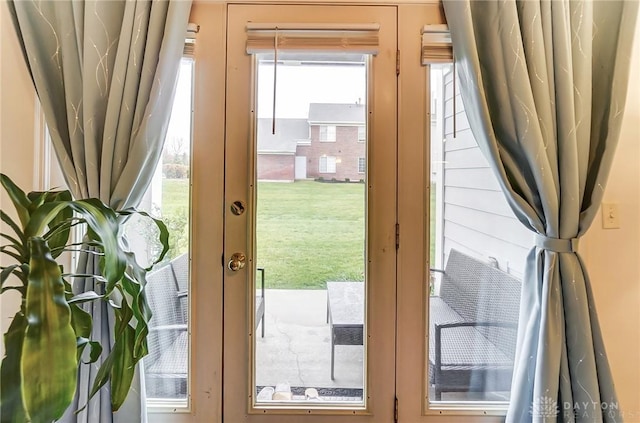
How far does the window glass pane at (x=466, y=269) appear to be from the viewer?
4.43 feet

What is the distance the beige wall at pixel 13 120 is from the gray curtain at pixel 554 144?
1619mm

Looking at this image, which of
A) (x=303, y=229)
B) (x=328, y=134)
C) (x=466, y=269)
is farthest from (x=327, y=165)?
(x=466, y=269)

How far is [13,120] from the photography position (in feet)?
4.01

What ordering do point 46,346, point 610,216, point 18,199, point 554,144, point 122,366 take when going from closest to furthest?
point 46,346 → point 18,199 → point 122,366 → point 554,144 → point 610,216

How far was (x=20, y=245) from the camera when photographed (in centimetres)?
86

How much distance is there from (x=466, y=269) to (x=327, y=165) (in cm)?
71

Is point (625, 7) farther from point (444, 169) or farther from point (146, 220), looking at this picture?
point (146, 220)

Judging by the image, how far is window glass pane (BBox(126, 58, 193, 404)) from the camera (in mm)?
1341

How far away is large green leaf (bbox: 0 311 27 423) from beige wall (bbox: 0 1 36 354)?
0.60 m

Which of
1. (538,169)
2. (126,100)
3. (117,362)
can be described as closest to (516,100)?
(538,169)

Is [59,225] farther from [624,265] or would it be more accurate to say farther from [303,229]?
[624,265]

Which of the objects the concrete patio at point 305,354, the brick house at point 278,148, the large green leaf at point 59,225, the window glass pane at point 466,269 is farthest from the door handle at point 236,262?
the window glass pane at point 466,269

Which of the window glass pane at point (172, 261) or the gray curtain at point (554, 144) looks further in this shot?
the window glass pane at point (172, 261)

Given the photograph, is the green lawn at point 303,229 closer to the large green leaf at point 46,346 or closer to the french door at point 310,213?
the french door at point 310,213
